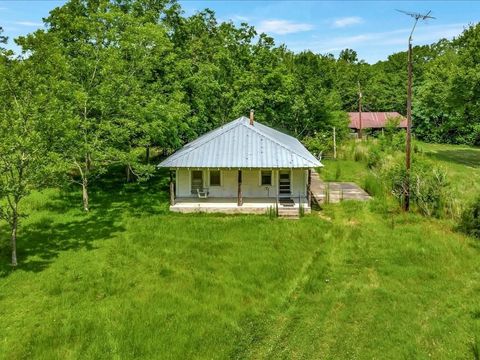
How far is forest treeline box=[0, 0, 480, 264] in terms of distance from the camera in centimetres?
1647

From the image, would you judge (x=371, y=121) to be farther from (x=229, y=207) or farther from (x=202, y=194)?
(x=229, y=207)

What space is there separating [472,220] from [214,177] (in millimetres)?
14531

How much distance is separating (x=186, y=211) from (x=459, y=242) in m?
14.1

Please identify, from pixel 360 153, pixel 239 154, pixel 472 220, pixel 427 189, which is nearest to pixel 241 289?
pixel 472 220

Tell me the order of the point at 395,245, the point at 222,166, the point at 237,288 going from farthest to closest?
1. the point at 222,166
2. the point at 395,245
3. the point at 237,288

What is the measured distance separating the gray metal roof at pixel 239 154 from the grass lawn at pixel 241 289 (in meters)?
3.66

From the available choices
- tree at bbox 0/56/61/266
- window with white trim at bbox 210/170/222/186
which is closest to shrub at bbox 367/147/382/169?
window with white trim at bbox 210/170/222/186

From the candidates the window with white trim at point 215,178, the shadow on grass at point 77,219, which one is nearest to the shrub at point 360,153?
the window with white trim at point 215,178

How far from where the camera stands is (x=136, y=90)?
25266 mm

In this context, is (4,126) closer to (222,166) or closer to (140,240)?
(140,240)

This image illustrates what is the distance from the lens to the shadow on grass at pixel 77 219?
55.5 ft

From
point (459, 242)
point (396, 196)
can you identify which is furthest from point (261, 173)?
point (459, 242)

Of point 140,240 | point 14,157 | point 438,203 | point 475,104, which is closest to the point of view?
point 14,157

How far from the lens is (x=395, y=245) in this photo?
1744 centimetres
